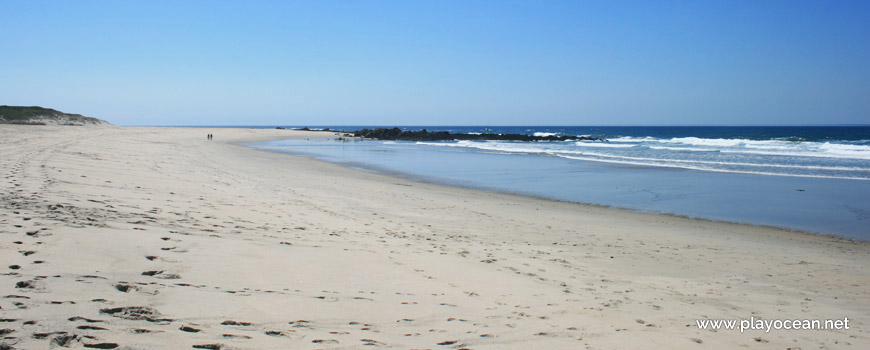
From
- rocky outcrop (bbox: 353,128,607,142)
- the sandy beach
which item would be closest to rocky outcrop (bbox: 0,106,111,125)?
rocky outcrop (bbox: 353,128,607,142)

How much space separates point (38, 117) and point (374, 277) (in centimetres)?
7892

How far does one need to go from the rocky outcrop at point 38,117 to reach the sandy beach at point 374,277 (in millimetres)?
66921

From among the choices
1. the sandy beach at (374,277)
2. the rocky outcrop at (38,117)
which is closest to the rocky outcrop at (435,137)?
the rocky outcrop at (38,117)

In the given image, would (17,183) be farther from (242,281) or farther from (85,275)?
(242,281)

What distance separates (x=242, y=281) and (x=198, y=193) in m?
6.00

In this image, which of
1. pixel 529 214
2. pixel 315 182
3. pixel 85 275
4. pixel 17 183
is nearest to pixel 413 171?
pixel 315 182

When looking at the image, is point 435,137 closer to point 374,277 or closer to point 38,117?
point 38,117

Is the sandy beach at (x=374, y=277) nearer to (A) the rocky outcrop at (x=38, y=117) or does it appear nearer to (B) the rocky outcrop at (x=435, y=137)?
(B) the rocky outcrop at (x=435, y=137)

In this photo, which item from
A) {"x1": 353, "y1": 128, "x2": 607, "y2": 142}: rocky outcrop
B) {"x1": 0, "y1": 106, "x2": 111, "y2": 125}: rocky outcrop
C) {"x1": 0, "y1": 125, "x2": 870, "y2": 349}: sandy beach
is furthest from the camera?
{"x1": 353, "y1": 128, "x2": 607, "y2": 142}: rocky outcrop

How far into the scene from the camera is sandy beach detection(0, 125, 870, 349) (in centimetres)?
314

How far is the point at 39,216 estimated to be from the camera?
217 inches

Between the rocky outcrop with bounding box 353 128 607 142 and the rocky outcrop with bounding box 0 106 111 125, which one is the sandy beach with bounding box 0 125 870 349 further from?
the rocky outcrop with bounding box 0 106 111 125

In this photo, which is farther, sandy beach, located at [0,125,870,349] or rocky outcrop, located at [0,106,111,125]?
rocky outcrop, located at [0,106,111,125]

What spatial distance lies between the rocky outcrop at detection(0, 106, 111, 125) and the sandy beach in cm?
6692
